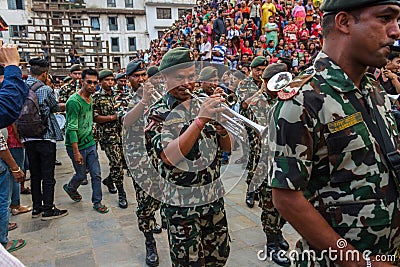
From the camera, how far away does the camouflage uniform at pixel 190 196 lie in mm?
2379

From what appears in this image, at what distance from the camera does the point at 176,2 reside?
4581 centimetres

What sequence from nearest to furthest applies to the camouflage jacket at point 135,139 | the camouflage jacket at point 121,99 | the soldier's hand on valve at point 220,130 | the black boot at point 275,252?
the soldier's hand on valve at point 220,130 < the black boot at point 275,252 < the camouflage jacket at point 135,139 < the camouflage jacket at point 121,99

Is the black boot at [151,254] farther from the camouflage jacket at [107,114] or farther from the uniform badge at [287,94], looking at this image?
the uniform badge at [287,94]

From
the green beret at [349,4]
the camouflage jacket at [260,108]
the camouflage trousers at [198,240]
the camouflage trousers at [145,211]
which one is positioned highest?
the green beret at [349,4]

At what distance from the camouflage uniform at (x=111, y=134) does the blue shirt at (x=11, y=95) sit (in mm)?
2931

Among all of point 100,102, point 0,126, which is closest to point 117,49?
point 100,102

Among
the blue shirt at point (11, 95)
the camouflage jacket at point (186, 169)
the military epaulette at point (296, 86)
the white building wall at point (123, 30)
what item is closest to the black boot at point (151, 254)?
the camouflage jacket at point (186, 169)

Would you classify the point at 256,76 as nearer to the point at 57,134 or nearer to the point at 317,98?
the point at 57,134

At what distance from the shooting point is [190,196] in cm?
242

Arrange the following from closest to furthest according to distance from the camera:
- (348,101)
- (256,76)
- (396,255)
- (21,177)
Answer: (348,101) → (396,255) → (21,177) → (256,76)

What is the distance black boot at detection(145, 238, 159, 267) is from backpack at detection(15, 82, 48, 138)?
7.51 feet

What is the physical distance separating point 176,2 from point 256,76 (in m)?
44.9

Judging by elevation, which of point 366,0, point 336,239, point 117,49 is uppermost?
point 117,49

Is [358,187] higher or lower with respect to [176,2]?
lower
